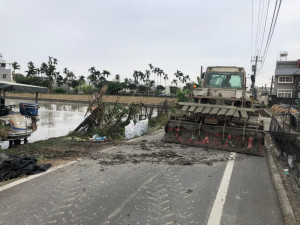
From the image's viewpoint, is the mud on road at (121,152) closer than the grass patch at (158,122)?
Yes

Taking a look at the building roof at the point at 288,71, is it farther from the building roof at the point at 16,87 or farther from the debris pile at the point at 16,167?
the debris pile at the point at 16,167

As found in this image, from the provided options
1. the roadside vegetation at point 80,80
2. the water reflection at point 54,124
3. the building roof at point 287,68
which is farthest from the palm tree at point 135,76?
the water reflection at point 54,124

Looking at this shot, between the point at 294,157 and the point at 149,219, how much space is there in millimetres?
6635

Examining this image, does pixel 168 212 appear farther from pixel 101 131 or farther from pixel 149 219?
pixel 101 131

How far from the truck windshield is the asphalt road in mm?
4464

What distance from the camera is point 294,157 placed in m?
8.38

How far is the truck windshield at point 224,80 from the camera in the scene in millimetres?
10688

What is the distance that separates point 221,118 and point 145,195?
561cm

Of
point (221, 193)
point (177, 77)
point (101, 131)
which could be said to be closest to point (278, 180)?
point (221, 193)

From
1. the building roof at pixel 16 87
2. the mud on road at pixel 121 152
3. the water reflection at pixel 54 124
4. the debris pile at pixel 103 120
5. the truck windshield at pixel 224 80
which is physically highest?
the truck windshield at pixel 224 80

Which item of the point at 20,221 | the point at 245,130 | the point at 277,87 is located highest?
the point at 277,87

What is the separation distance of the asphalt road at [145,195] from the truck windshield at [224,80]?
14.6 ft

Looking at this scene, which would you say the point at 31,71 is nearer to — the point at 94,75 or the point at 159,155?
the point at 94,75

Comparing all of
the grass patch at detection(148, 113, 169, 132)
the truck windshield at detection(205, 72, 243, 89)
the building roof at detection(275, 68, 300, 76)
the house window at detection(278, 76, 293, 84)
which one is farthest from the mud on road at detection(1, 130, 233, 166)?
the house window at detection(278, 76, 293, 84)
